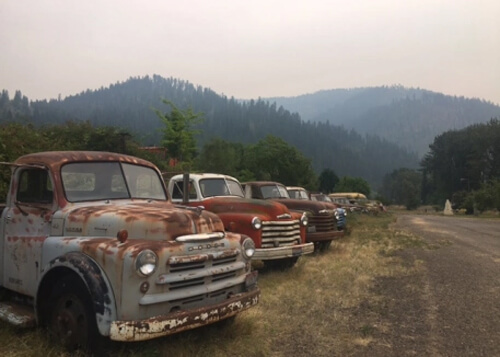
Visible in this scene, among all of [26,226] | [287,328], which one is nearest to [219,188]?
[287,328]

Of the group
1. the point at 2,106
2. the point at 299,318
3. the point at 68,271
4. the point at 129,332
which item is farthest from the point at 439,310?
the point at 2,106

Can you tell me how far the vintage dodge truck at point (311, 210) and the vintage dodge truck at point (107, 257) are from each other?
610 centimetres

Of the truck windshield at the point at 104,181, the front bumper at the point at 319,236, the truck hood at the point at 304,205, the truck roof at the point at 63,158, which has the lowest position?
the front bumper at the point at 319,236

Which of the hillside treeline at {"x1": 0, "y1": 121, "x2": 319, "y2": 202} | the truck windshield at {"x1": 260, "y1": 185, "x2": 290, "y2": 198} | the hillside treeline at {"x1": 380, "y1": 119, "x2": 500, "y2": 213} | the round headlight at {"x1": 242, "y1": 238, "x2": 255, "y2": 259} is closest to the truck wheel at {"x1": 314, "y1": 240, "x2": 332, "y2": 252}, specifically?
the truck windshield at {"x1": 260, "y1": 185, "x2": 290, "y2": 198}

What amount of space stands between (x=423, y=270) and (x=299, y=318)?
4831 mm

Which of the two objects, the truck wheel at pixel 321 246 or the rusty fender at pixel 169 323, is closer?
the rusty fender at pixel 169 323

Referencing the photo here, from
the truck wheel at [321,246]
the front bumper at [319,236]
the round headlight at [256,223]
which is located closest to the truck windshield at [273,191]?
the front bumper at [319,236]

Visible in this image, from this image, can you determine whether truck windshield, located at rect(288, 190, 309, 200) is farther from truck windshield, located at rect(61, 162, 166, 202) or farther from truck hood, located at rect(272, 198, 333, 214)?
truck windshield, located at rect(61, 162, 166, 202)

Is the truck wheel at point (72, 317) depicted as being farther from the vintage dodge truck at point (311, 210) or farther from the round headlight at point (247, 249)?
the vintage dodge truck at point (311, 210)

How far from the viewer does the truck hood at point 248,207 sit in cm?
845

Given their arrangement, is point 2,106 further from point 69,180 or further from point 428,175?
point 69,180

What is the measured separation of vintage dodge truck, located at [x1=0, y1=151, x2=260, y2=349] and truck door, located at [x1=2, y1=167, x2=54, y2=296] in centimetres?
1

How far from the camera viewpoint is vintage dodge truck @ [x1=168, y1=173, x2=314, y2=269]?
26.7ft

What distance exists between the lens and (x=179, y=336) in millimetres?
4766
